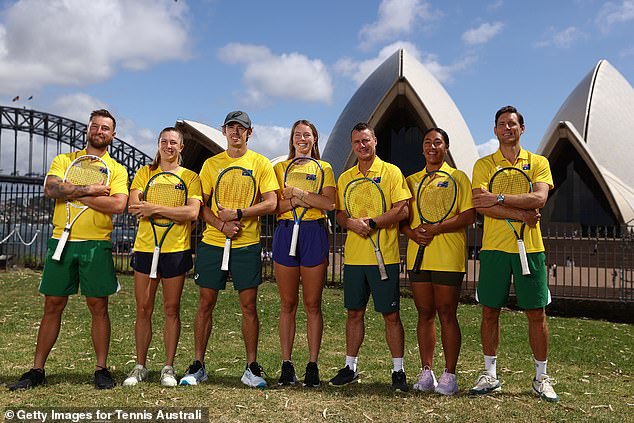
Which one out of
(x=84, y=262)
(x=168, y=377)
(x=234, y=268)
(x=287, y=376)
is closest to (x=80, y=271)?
(x=84, y=262)

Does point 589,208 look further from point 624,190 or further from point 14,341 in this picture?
point 14,341

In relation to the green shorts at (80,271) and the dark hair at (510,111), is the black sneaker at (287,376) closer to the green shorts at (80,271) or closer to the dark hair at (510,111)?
the green shorts at (80,271)

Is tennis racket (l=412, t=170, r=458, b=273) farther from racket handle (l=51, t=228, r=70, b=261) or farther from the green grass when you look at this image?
racket handle (l=51, t=228, r=70, b=261)

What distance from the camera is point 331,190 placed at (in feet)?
14.3

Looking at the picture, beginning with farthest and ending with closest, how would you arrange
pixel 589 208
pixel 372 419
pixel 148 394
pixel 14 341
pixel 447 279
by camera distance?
1. pixel 589 208
2. pixel 14 341
3. pixel 447 279
4. pixel 148 394
5. pixel 372 419

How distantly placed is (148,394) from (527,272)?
3.15m

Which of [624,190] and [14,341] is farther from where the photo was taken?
[624,190]

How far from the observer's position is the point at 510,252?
4109 mm

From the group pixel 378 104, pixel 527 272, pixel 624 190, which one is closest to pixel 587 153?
pixel 624 190

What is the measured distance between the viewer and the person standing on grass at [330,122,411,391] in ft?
13.7

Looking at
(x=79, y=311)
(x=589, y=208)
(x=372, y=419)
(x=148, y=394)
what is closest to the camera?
(x=372, y=419)

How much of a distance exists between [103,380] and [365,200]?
2.64m

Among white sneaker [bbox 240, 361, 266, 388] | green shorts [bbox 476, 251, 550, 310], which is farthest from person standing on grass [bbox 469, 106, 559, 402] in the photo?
white sneaker [bbox 240, 361, 266, 388]

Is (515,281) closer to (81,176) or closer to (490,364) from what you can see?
(490,364)
